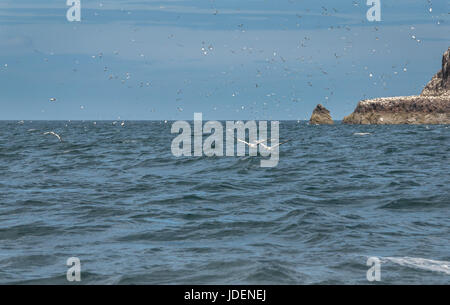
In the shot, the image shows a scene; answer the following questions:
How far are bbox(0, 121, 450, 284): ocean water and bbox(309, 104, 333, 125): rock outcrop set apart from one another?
410 feet

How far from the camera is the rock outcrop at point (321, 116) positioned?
14800cm

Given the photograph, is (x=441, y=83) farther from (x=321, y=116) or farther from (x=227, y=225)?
(x=227, y=225)

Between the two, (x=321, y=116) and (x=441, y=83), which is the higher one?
(x=441, y=83)

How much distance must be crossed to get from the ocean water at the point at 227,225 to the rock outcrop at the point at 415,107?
108948 mm

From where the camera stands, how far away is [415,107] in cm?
13038

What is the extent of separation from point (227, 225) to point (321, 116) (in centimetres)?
14025

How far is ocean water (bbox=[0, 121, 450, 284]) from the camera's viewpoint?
920 centimetres
